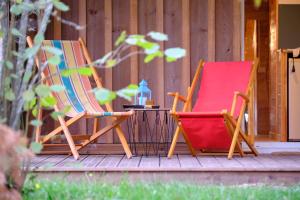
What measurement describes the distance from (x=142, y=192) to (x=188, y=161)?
1.34m

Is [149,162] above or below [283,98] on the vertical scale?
below

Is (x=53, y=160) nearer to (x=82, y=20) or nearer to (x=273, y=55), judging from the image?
(x=82, y=20)

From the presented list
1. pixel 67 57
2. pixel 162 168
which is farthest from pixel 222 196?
pixel 67 57

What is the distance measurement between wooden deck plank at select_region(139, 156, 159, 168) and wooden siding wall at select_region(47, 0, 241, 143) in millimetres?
894

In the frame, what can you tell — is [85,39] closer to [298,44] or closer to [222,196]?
[222,196]

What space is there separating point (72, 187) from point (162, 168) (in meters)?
0.77

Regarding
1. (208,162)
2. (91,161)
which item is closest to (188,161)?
(208,162)

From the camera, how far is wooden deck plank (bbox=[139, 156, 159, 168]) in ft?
12.9

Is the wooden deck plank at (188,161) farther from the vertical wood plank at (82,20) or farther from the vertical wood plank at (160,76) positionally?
the vertical wood plank at (82,20)

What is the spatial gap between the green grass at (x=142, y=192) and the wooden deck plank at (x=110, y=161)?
24.5 inches

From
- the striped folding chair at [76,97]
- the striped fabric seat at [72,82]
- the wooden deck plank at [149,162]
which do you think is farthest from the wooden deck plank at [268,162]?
the striped fabric seat at [72,82]

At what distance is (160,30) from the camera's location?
5.45 m

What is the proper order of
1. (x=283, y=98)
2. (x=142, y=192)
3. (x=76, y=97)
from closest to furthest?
(x=142, y=192), (x=76, y=97), (x=283, y=98)

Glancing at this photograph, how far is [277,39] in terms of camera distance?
8062 mm
